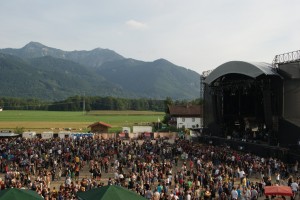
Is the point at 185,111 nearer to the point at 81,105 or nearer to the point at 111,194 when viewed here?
the point at 111,194

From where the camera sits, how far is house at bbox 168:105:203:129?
6328 cm

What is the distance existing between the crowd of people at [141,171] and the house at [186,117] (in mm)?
29589

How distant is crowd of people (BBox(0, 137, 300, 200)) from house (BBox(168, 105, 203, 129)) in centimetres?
2959

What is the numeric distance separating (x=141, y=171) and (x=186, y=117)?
41.6 meters

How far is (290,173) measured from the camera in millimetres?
24297

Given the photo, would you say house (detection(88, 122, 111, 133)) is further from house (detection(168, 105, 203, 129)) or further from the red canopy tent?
the red canopy tent

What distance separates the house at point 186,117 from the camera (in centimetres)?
6328

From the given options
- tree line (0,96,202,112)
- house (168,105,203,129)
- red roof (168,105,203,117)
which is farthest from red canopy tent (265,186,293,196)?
tree line (0,96,202,112)

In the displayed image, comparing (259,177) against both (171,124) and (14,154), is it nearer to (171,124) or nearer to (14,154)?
(14,154)

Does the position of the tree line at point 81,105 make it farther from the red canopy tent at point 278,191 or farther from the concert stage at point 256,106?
the red canopy tent at point 278,191

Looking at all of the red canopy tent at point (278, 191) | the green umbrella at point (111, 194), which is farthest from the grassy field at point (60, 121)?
the green umbrella at point (111, 194)

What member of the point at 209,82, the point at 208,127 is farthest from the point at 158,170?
the point at 208,127

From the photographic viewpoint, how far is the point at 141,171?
22375 mm

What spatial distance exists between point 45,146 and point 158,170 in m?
13.7
